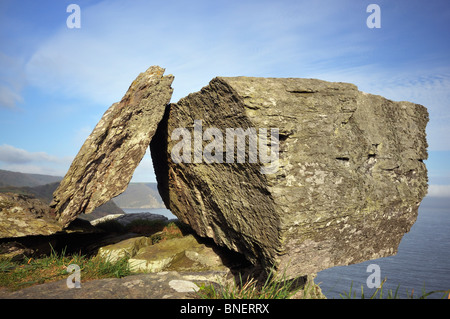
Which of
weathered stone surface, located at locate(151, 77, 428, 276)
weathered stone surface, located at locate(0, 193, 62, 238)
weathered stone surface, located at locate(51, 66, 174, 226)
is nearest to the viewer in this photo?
weathered stone surface, located at locate(151, 77, 428, 276)

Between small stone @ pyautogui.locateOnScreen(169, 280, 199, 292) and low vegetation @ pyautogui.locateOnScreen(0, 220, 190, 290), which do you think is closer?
small stone @ pyautogui.locateOnScreen(169, 280, 199, 292)

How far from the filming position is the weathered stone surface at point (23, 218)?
8227 mm

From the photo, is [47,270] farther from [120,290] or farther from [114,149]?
[114,149]

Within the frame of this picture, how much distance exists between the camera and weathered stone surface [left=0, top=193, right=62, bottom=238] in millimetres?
8227

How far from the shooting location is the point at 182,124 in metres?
8.98

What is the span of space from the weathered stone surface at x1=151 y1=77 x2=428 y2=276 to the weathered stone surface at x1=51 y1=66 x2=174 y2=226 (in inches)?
38.1

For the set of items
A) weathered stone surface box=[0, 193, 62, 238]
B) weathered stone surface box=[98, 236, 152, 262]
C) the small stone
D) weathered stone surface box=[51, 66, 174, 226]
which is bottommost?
weathered stone surface box=[98, 236, 152, 262]

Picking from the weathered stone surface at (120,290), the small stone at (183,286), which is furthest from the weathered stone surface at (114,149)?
the small stone at (183,286)

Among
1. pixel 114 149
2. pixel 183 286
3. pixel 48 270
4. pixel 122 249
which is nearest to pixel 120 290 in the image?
pixel 183 286

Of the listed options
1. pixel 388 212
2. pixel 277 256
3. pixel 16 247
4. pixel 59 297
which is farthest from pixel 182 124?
pixel 388 212

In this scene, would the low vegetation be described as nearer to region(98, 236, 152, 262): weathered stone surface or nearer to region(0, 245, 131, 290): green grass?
region(0, 245, 131, 290): green grass

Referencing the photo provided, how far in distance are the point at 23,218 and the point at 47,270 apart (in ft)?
6.70

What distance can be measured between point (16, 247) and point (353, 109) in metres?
10.4

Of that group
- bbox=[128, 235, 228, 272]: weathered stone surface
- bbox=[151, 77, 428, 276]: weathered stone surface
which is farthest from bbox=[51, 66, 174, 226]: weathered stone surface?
bbox=[128, 235, 228, 272]: weathered stone surface
